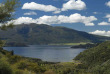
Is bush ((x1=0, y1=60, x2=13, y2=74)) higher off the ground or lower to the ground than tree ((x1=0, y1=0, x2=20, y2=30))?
lower

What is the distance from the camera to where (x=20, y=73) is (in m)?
18.2

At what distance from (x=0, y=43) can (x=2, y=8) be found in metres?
3.77

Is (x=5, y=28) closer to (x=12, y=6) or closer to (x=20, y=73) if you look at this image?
(x=12, y=6)

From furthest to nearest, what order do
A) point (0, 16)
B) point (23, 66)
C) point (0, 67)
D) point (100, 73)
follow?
point (100, 73)
point (23, 66)
point (0, 16)
point (0, 67)

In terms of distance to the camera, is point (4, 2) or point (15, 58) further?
point (15, 58)

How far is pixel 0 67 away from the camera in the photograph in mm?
14414

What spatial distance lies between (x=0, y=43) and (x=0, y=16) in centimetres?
295

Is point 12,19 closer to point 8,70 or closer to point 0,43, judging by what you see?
point 0,43

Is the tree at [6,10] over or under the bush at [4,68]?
over

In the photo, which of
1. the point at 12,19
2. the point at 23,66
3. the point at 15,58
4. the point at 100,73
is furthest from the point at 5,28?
the point at 100,73

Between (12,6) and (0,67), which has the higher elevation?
(12,6)

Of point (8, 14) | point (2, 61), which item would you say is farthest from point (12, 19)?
point (2, 61)

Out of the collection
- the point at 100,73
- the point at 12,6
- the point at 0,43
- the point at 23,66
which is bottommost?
the point at 100,73

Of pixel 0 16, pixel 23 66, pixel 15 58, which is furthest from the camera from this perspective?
pixel 15 58
